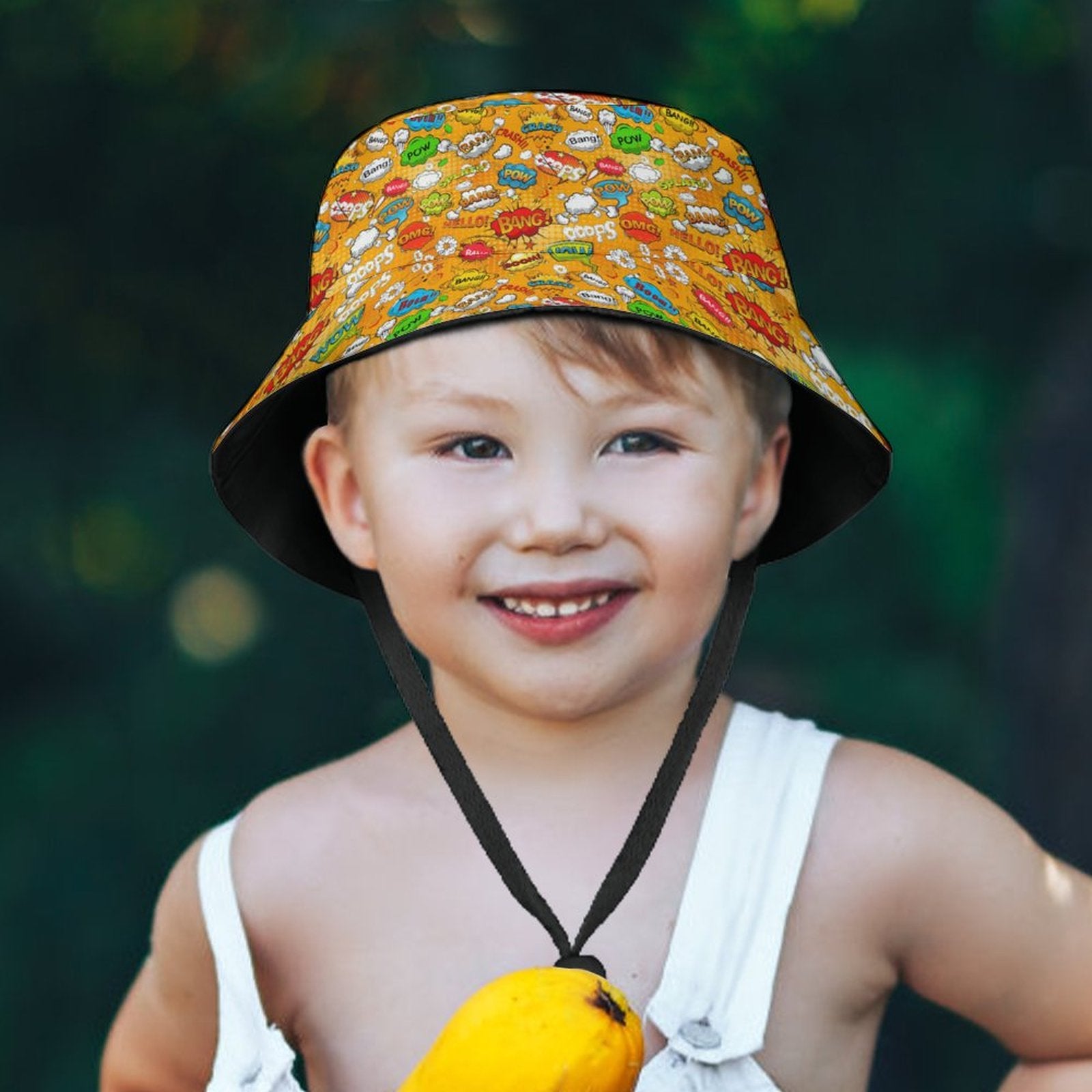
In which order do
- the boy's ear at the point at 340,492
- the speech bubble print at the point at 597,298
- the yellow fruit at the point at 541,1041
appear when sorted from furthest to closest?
the boy's ear at the point at 340,492 < the speech bubble print at the point at 597,298 < the yellow fruit at the point at 541,1041

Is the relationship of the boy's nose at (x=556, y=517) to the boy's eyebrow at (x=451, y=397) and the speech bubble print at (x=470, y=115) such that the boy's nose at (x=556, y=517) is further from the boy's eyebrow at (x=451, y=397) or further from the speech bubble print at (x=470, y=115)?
the speech bubble print at (x=470, y=115)

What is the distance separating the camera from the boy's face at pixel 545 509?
1.63 meters

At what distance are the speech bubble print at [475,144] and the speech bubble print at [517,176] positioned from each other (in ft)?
0.11

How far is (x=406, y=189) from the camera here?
1.75m

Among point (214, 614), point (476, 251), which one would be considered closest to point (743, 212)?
point (476, 251)

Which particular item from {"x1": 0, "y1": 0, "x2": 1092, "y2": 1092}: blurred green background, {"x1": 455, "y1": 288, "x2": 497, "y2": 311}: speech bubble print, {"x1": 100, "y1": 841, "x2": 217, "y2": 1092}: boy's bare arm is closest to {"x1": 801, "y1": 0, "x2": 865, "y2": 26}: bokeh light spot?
{"x1": 0, "y1": 0, "x2": 1092, "y2": 1092}: blurred green background

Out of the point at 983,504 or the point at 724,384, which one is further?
the point at 983,504

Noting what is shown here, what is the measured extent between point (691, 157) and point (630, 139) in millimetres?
58

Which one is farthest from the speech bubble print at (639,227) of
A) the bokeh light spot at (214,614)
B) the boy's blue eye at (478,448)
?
the bokeh light spot at (214,614)

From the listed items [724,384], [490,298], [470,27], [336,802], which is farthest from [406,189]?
[470,27]

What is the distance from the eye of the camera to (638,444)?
1.68 metres

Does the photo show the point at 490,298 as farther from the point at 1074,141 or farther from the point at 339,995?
the point at 1074,141

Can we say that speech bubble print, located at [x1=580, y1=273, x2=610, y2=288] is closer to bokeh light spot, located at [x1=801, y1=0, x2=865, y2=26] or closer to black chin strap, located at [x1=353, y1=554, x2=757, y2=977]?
black chin strap, located at [x1=353, y1=554, x2=757, y2=977]

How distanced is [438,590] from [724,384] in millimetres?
293
